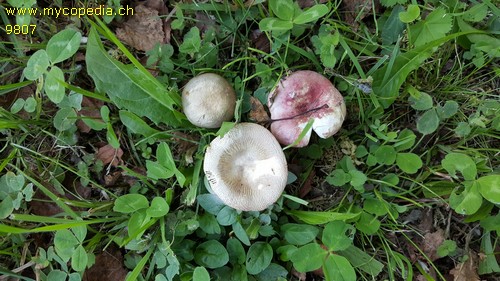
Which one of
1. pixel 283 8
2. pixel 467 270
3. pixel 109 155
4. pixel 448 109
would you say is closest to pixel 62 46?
pixel 109 155

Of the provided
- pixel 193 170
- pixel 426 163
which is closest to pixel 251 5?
pixel 193 170

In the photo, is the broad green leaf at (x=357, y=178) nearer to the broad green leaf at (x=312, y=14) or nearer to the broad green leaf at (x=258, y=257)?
the broad green leaf at (x=258, y=257)

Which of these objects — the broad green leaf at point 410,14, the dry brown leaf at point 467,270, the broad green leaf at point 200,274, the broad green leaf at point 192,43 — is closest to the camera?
the broad green leaf at point 200,274

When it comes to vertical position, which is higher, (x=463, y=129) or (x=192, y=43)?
(x=192, y=43)

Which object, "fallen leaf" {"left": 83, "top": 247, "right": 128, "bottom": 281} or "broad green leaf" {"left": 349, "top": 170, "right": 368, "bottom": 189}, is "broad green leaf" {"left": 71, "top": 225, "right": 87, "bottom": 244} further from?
"broad green leaf" {"left": 349, "top": 170, "right": 368, "bottom": 189}

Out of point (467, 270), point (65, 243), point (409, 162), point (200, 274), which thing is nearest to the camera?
point (200, 274)

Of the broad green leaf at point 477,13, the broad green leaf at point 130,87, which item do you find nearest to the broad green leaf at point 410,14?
the broad green leaf at point 477,13

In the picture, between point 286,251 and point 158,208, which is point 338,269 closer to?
point 286,251
